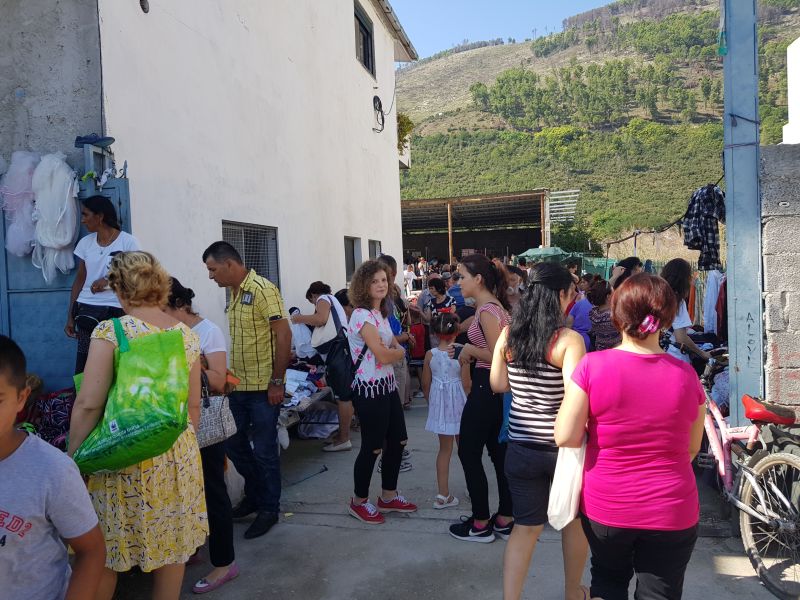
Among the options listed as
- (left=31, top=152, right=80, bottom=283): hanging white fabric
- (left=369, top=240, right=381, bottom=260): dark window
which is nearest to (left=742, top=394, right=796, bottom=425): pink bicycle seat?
(left=31, top=152, right=80, bottom=283): hanging white fabric

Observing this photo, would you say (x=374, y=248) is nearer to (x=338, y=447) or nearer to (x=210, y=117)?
(x=210, y=117)

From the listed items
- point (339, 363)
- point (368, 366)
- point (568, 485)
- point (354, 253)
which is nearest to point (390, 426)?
point (368, 366)

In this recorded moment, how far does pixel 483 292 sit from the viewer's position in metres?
3.74

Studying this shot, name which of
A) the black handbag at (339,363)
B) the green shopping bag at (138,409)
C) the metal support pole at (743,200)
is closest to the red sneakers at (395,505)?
the black handbag at (339,363)

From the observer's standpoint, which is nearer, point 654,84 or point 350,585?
point 350,585

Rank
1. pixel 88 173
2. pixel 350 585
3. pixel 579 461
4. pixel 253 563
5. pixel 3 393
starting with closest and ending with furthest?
1. pixel 3 393
2. pixel 579 461
3. pixel 350 585
4. pixel 253 563
5. pixel 88 173

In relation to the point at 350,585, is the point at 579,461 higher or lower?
higher

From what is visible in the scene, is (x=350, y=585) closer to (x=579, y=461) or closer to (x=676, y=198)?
(x=579, y=461)

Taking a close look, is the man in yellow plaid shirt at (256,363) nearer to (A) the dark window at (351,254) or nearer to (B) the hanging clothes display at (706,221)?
(B) the hanging clothes display at (706,221)

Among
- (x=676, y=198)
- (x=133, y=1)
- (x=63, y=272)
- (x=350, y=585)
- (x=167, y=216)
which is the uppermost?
(x=676, y=198)

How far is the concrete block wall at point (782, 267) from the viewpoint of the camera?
13.0 feet

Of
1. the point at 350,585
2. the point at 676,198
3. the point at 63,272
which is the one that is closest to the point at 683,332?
the point at 350,585

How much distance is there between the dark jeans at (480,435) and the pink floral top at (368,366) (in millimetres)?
616

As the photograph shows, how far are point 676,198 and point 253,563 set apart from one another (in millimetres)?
58591
